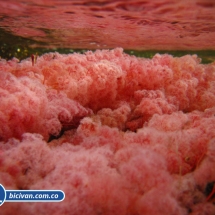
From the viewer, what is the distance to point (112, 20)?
6.32 metres

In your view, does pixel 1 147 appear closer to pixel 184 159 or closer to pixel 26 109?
pixel 26 109

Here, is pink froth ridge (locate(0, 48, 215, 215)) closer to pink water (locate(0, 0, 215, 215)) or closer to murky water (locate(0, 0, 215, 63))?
pink water (locate(0, 0, 215, 215))

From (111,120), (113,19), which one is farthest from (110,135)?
(113,19)

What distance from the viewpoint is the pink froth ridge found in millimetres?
2152

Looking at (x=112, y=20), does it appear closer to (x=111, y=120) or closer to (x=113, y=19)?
(x=113, y=19)

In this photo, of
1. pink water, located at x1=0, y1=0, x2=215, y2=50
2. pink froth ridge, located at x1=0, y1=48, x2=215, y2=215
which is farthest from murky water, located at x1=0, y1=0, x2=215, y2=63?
pink froth ridge, located at x1=0, y1=48, x2=215, y2=215

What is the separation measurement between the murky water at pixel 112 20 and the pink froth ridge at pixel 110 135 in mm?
1096

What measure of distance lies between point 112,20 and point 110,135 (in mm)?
4149

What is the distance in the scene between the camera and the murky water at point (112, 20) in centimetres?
503

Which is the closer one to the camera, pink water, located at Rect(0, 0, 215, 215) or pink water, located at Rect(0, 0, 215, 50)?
pink water, located at Rect(0, 0, 215, 215)

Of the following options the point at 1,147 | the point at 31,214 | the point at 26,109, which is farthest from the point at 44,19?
the point at 31,214

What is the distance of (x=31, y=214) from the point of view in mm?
1944

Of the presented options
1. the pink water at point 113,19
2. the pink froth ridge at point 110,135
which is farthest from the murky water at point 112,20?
the pink froth ridge at point 110,135

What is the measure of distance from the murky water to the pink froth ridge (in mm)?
1096
